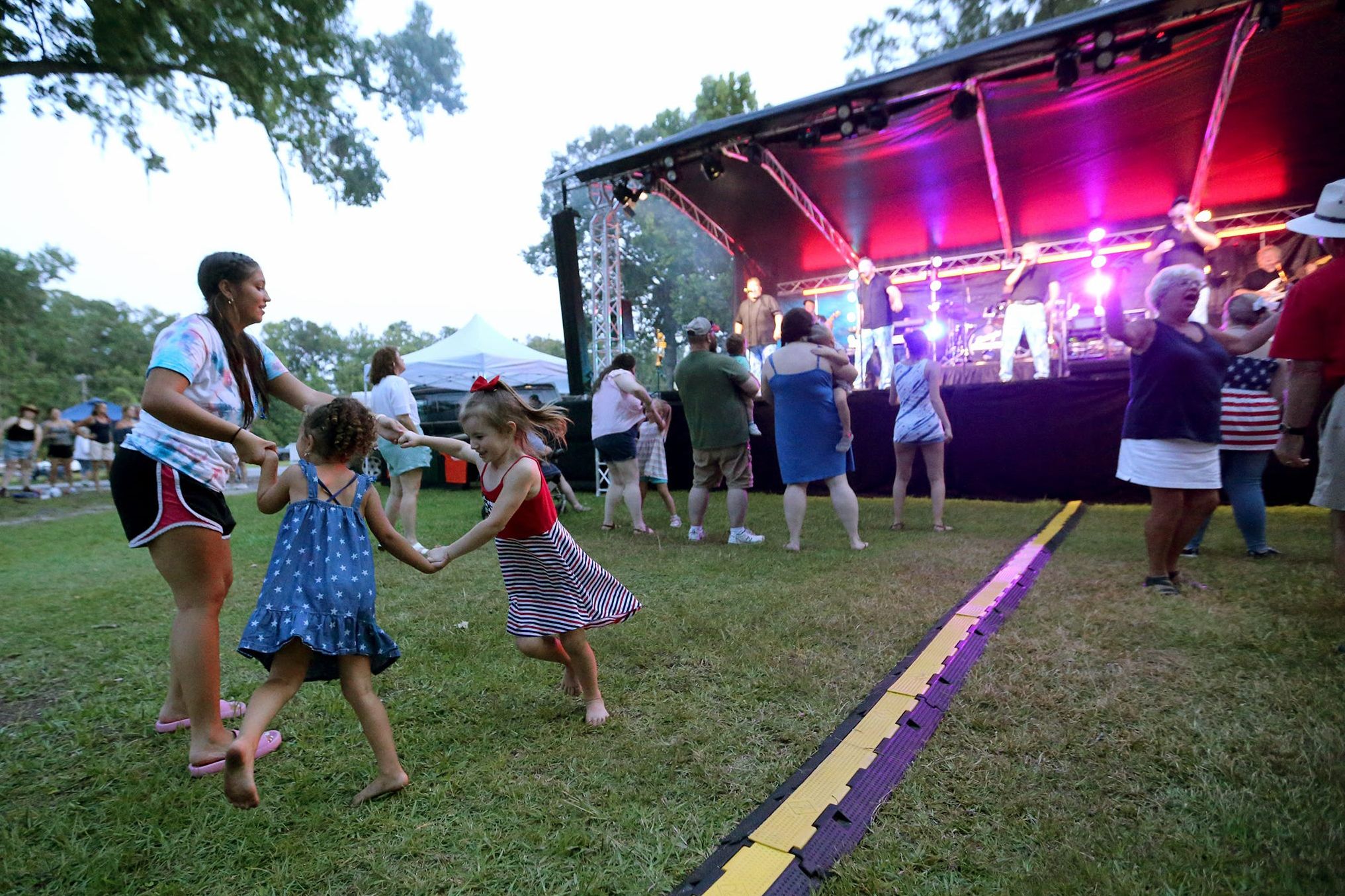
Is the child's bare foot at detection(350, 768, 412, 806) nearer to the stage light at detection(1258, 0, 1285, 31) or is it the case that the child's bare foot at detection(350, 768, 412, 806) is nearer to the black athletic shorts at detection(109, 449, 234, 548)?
the black athletic shorts at detection(109, 449, 234, 548)

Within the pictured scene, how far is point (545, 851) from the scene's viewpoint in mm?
1608

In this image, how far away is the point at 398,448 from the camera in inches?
201

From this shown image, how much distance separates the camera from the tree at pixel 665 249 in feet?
70.8

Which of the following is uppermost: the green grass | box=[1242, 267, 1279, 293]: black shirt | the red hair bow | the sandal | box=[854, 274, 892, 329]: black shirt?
box=[854, 274, 892, 329]: black shirt

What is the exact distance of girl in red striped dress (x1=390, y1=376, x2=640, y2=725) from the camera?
2.20 metres

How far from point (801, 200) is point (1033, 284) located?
16.1 ft

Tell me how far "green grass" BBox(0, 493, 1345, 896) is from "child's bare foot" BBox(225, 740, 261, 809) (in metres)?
0.18

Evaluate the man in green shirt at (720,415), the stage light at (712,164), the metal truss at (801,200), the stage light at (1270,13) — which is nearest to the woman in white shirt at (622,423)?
the man in green shirt at (720,415)

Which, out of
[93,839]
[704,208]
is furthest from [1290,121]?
[93,839]

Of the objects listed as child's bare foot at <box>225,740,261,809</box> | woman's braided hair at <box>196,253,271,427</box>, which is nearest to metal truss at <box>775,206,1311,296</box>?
woman's braided hair at <box>196,253,271,427</box>

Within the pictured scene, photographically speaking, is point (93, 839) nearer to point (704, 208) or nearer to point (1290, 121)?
point (704, 208)

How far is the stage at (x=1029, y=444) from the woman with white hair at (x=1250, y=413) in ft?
7.36

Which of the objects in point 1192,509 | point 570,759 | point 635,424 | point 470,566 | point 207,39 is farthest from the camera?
point 207,39

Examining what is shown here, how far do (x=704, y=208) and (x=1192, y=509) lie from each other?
36.3 feet
